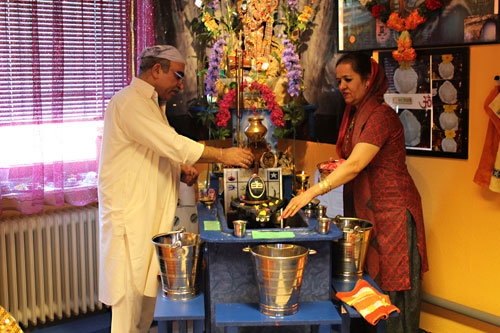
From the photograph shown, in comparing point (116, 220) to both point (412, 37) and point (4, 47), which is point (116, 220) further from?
point (412, 37)

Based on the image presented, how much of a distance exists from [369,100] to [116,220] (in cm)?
175

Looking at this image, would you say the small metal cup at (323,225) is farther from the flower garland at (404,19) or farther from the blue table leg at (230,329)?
the flower garland at (404,19)

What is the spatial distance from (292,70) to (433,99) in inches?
43.8

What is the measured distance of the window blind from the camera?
470 cm

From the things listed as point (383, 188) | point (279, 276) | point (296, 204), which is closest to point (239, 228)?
point (279, 276)

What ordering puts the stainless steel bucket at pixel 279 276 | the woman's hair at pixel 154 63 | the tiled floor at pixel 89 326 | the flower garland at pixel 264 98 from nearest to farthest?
the stainless steel bucket at pixel 279 276, the woman's hair at pixel 154 63, the flower garland at pixel 264 98, the tiled floor at pixel 89 326

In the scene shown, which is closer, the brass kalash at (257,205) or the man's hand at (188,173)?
the brass kalash at (257,205)

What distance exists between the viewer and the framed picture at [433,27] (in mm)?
4324

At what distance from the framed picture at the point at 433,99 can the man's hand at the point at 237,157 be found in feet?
5.87

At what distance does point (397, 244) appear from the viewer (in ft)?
12.7

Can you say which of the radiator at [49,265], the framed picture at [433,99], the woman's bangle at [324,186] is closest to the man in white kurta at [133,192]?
the woman's bangle at [324,186]

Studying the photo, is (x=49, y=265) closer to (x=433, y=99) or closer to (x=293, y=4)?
(x=293, y=4)

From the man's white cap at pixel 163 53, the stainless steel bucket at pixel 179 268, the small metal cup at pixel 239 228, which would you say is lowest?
the stainless steel bucket at pixel 179 268

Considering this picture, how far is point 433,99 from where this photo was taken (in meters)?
4.78
